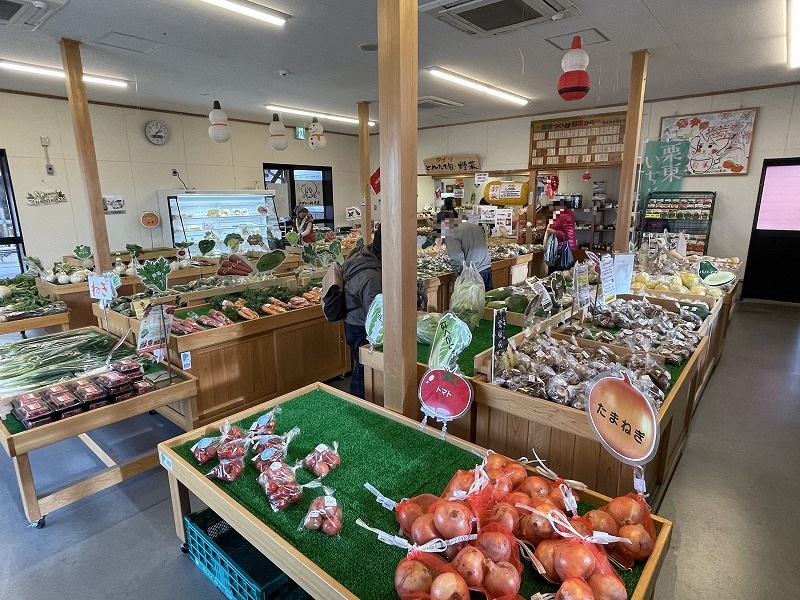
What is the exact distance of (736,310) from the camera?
7445 mm

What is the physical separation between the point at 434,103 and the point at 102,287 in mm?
6603

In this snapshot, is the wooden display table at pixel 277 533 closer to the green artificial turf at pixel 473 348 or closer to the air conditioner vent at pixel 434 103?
the green artificial turf at pixel 473 348

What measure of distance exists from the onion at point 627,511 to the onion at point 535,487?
207mm

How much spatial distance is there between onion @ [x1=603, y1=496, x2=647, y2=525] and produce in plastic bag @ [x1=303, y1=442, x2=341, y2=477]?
1.05 metres

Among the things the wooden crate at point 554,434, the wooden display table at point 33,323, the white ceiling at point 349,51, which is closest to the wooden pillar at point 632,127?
the white ceiling at point 349,51

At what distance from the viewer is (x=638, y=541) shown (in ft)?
4.49

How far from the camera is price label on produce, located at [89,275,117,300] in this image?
11.5ft

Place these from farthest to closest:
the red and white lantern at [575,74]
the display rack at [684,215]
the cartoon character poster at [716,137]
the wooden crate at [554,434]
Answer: the display rack at [684,215] → the cartoon character poster at [716,137] → the red and white lantern at [575,74] → the wooden crate at [554,434]

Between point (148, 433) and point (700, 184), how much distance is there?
9202 millimetres

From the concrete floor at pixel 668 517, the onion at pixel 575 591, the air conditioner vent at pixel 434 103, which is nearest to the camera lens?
the onion at pixel 575 591

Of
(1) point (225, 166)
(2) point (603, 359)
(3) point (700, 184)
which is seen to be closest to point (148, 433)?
(2) point (603, 359)

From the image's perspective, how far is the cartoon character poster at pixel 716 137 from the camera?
7.56 m

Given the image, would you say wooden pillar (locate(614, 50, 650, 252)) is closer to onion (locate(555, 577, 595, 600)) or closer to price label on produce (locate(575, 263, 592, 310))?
price label on produce (locate(575, 263, 592, 310))

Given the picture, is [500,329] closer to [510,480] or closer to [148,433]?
[510,480]
